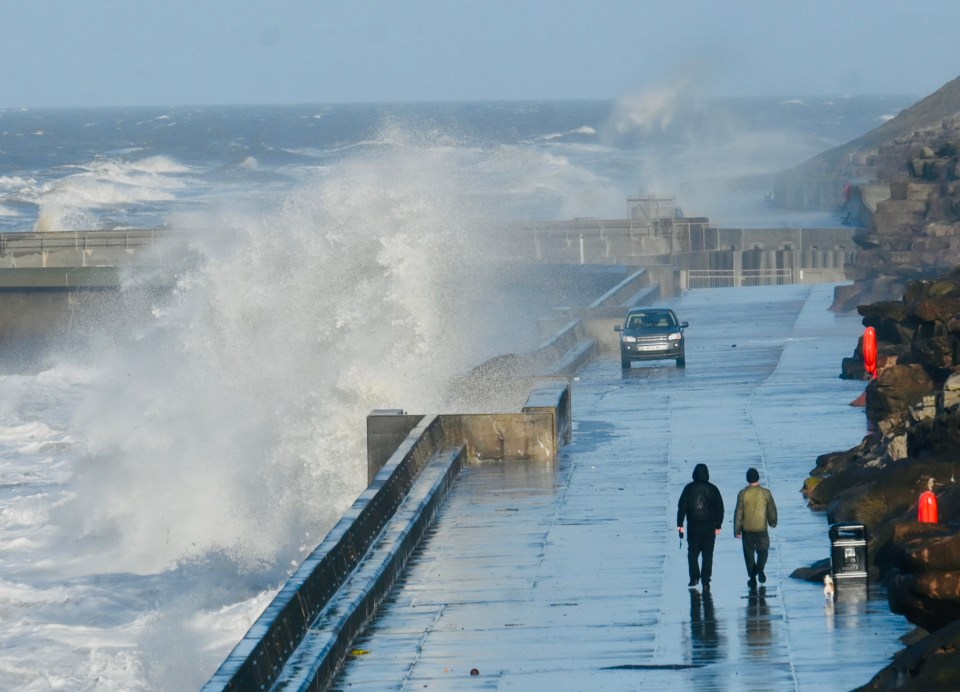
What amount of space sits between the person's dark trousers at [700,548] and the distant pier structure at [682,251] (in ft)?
159

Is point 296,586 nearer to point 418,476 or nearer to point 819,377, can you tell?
point 418,476

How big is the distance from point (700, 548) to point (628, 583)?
2.91ft

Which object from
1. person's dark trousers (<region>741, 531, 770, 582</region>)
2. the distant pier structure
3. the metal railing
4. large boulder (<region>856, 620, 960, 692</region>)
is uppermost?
large boulder (<region>856, 620, 960, 692</region>)

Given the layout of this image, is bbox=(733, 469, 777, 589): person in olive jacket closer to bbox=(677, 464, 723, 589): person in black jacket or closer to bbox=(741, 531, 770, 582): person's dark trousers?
bbox=(741, 531, 770, 582): person's dark trousers

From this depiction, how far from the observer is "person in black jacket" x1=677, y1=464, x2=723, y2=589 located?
14.5 metres

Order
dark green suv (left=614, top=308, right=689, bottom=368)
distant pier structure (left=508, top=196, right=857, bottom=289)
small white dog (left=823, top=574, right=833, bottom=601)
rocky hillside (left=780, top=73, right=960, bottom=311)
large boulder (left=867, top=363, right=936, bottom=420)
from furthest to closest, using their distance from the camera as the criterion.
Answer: distant pier structure (left=508, top=196, right=857, bottom=289) < rocky hillside (left=780, top=73, right=960, bottom=311) < dark green suv (left=614, top=308, right=689, bottom=368) < large boulder (left=867, top=363, right=936, bottom=420) < small white dog (left=823, top=574, right=833, bottom=601)

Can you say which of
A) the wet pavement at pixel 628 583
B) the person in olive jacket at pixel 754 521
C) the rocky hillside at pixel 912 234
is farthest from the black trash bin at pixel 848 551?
the rocky hillside at pixel 912 234

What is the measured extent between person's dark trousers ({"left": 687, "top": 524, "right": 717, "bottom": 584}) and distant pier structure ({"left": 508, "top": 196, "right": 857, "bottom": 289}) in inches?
1912

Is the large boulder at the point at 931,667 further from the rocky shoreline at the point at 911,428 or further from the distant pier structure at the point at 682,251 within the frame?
the distant pier structure at the point at 682,251

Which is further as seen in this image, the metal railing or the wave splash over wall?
the metal railing

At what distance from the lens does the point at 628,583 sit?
15242mm

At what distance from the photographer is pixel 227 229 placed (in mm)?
53281

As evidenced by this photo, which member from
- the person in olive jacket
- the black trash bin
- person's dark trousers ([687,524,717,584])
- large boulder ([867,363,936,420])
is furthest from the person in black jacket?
large boulder ([867,363,936,420])

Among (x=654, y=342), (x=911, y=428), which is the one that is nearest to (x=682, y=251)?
(x=654, y=342)
